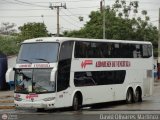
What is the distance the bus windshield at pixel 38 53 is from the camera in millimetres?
23250

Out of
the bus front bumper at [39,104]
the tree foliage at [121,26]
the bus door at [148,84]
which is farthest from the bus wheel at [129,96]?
the tree foliage at [121,26]

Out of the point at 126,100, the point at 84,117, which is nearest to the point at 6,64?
the point at 126,100

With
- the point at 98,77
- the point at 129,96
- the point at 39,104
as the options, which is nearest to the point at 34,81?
the point at 39,104

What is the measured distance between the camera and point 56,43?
76.8ft

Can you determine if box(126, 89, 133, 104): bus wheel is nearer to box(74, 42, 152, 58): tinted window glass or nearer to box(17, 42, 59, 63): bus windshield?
box(74, 42, 152, 58): tinted window glass

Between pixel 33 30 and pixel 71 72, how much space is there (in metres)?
71.1

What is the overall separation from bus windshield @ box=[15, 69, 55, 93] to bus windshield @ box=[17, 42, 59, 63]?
0.50 meters

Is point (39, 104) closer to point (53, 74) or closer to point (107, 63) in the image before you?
point (53, 74)

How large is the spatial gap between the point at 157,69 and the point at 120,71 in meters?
31.4

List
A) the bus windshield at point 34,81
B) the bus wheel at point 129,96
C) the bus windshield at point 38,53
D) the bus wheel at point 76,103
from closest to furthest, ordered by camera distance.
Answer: the bus windshield at point 34,81 → the bus windshield at point 38,53 → the bus wheel at point 76,103 → the bus wheel at point 129,96

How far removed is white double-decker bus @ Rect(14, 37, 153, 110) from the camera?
23.0 m

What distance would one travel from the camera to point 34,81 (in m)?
23.1

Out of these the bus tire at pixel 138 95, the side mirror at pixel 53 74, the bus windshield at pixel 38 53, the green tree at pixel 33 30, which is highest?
the green tree at pixel 33 30

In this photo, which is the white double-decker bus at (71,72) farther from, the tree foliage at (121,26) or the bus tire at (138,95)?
the tree foliage at (121,26)
